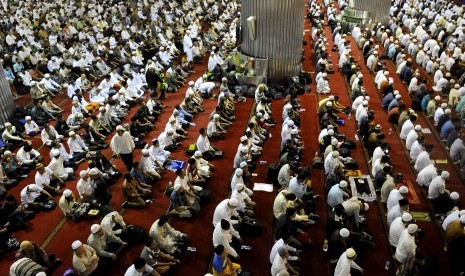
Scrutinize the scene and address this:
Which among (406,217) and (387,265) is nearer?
(406,217)

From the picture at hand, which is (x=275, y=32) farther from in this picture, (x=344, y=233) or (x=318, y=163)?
(x=344, y=233)

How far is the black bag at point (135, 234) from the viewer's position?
8.08 metres

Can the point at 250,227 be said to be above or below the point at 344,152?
below

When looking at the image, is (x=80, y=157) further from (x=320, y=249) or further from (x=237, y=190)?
(x=320, y=249)

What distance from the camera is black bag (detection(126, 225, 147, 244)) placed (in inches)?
318

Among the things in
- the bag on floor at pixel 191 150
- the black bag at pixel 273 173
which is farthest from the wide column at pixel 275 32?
the black bag at pixel 273 173

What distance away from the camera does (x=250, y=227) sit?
8.30 metres

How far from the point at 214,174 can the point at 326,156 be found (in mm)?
2818

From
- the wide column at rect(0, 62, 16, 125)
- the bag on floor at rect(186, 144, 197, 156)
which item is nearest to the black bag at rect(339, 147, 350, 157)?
the bag on floor at rect(186, 144, 197, 156)

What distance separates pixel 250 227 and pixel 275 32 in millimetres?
8747

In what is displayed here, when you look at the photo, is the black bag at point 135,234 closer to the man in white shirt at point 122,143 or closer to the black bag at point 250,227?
the black bag at point 250,227

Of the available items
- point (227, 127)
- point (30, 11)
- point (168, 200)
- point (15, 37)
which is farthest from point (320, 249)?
point (30, 11)

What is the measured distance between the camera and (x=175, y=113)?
463 inches

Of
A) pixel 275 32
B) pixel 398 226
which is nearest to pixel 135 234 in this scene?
pixel 398 226
